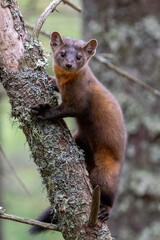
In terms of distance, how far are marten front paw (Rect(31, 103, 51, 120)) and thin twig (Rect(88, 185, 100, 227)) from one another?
78 centimetres

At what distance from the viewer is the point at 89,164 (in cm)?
Answer: 499

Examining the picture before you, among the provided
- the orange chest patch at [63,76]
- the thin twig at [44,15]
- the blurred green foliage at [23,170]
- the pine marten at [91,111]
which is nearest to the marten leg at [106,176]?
the pine marten at [91,111]

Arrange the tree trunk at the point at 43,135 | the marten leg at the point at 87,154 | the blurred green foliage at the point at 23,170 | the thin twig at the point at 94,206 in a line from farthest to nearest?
1. the blurred green foliage at the point at 23,170
2. the marten leg at the point at 87,154
3. the tree trunk at the point at 43,135
4. the thin twig at the point at 94,206

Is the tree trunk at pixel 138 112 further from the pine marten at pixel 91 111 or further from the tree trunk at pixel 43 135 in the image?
the tree trunk at pixel 43 135

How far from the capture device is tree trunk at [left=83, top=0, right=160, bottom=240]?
6.77m

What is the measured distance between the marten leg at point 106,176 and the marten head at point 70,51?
0.98 metres

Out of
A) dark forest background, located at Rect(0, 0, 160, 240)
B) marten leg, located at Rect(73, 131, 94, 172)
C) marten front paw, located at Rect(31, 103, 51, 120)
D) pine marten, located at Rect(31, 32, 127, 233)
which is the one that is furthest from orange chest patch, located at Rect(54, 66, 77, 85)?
dark forest background, located at Rect(0, 0, 160, 240)

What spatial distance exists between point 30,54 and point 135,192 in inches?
142

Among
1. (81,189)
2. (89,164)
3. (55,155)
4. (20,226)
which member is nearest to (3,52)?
(55,155)

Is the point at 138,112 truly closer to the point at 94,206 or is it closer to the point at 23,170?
the point at 94,206

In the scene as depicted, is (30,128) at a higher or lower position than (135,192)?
higher

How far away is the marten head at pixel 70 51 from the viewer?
492 centimetres

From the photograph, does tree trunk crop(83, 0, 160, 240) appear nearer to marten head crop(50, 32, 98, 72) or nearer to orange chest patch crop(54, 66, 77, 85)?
marten head crop(50, 32, 98, 72)

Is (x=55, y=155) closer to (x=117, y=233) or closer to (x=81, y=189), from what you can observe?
(x=81, y=189)
